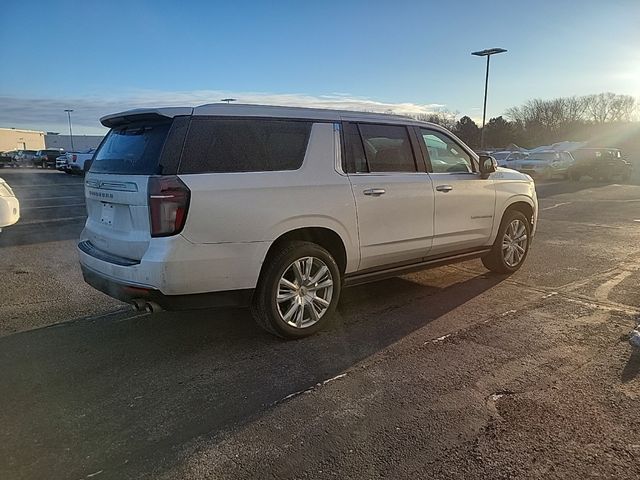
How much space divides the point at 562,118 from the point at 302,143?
8144cm

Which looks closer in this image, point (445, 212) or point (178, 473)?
point (178, 473)

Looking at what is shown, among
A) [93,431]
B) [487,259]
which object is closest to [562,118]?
[487,259]

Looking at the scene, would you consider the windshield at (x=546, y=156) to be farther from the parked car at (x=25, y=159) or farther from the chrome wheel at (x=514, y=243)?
the parked car at (x=25, y=159)

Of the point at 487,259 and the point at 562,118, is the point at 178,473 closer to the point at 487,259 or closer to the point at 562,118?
the point at 487,259

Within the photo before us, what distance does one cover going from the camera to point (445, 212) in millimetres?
5387

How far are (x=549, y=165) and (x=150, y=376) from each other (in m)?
26.7

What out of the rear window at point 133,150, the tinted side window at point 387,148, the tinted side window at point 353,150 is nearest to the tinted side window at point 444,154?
the tinted side window at point 387,148

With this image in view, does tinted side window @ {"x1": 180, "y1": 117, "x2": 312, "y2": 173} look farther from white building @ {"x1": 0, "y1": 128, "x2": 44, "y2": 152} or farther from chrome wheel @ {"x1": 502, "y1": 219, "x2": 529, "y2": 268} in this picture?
white building @ {"x1": 0, "y1": 128, "x2": 44, "y2": 152}

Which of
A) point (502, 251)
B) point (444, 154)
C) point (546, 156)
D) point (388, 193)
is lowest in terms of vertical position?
point (502, 251)

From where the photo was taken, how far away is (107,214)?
410 cm

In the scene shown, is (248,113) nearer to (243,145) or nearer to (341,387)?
(243,145)

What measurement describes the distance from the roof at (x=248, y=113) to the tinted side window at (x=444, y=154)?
0.62 metres

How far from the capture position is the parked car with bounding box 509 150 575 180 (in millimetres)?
26406

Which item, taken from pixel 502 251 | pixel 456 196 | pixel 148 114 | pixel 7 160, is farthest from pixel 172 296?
pixel 7 160
